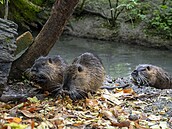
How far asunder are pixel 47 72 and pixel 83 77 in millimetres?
469

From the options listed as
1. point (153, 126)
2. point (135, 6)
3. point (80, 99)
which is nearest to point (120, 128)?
point (153, 126)

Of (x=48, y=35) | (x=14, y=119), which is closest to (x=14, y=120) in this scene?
(x=14, y=119)

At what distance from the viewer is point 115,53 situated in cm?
1120

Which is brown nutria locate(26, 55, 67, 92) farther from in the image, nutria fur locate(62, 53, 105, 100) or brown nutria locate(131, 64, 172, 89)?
brown nutria locate(131, 64, 172, 89)

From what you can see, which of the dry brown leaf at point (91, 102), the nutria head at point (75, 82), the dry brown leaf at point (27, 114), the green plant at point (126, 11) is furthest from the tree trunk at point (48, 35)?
the green plant at point (126, 11)

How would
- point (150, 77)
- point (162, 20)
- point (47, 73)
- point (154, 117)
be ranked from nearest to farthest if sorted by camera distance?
point (154, 117) → point (47, 73) → point (150, 77) → point (162, 20)

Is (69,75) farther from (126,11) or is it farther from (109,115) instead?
(126,11)

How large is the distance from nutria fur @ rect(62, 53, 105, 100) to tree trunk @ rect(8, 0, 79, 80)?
59 centimetres

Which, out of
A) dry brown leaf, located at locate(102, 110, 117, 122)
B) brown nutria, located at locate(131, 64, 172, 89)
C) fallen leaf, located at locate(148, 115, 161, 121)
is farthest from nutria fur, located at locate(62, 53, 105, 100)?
brown nutria, located at locate(131, 64, 172, 89)

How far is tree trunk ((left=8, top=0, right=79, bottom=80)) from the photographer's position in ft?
16.9

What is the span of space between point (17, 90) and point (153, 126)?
2.05 metres

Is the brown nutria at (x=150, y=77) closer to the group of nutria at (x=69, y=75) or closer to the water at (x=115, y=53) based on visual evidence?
the group of nutria at (x=69, y=75)

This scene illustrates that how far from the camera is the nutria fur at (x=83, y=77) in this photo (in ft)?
14.5

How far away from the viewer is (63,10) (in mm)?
5164
